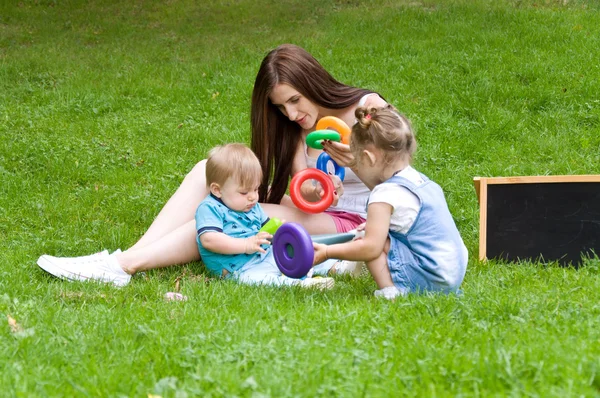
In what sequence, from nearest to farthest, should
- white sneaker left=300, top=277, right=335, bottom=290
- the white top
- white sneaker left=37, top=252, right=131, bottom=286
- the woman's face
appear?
white sneaker left=300, top=277, right=335, bottom=290 → white sneaker left=37, top=252, right=131, bottom=286 → the woman's face → the white top

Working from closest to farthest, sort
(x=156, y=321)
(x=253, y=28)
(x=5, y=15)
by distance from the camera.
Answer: (x=156, y=321), (x=253, y=28), (x=5, y=15)

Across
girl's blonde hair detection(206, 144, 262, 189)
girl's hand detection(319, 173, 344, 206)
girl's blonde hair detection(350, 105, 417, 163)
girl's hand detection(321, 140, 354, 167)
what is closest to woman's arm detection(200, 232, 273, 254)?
girl's blonde hair detection(206, 144, 262, 189)

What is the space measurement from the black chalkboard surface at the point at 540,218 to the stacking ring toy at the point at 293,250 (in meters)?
1.43

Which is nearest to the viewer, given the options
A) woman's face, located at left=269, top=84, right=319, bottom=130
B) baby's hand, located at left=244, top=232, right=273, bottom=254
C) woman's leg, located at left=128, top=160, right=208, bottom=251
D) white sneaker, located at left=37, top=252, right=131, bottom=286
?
baby's hand, located at left=244, top=232, right=273, bottom=254

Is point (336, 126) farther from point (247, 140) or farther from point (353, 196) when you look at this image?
point (247, 140)

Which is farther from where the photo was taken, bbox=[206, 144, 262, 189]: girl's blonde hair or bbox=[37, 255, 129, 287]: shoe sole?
bbox=[206, 144, 262, 189]: girl's blonde hair

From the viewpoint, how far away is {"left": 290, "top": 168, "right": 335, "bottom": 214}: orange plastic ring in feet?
14.8

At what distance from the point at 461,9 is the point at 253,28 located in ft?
11.2

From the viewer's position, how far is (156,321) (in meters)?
3.21

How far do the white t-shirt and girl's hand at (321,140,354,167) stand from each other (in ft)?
2.25

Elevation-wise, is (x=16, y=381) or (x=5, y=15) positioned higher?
(x=5, y=15)

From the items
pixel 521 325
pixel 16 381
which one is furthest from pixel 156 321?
pixel 521 325

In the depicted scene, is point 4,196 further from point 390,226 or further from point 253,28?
point 253,28

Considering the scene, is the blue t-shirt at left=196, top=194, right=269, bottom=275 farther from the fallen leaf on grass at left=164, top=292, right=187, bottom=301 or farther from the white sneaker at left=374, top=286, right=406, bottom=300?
the white sneaker at left=374, top=286, right=406, bottom=300
